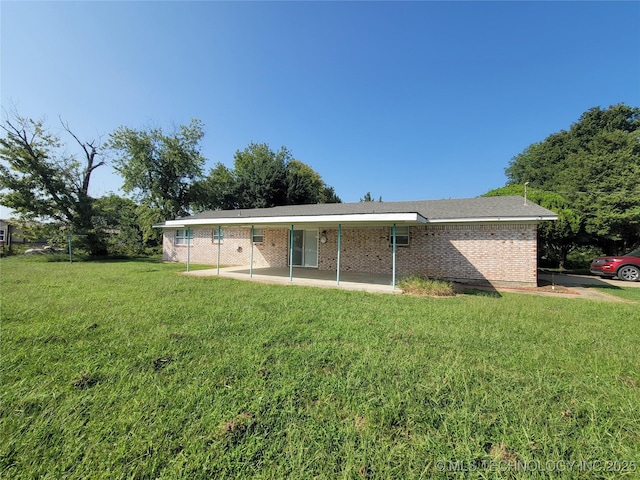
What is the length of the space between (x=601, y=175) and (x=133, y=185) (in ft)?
124

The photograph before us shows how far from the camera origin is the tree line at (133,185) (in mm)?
16531

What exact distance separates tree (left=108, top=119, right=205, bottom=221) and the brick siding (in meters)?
14.3

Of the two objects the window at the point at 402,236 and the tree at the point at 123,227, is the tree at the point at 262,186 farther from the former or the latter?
the window at the point at 402,236

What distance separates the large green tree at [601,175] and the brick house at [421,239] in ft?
30.2

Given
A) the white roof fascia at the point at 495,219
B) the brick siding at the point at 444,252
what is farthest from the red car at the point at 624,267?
the white roof fascia at the point at 495,219

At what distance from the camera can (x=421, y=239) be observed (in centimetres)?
1044

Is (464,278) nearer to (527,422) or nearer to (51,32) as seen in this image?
(527,422)

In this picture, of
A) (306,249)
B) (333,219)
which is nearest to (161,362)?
(333,219)

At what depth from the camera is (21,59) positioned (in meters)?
7.30

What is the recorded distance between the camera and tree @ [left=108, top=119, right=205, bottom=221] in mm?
21266

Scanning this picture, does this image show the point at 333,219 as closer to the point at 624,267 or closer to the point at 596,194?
the point at 624,267

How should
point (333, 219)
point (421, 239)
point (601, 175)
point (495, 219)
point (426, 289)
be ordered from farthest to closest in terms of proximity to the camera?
point (601, 175) → point (421, 239) → point (495, 219) → point (333, 219) → point (426, 289)

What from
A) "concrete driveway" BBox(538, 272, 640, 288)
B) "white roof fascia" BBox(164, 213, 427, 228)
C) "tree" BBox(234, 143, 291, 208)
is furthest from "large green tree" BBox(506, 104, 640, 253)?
"tree" BBox(234, 143, 291, 208)

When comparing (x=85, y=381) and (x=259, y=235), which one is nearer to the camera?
(x=85, y=381)
